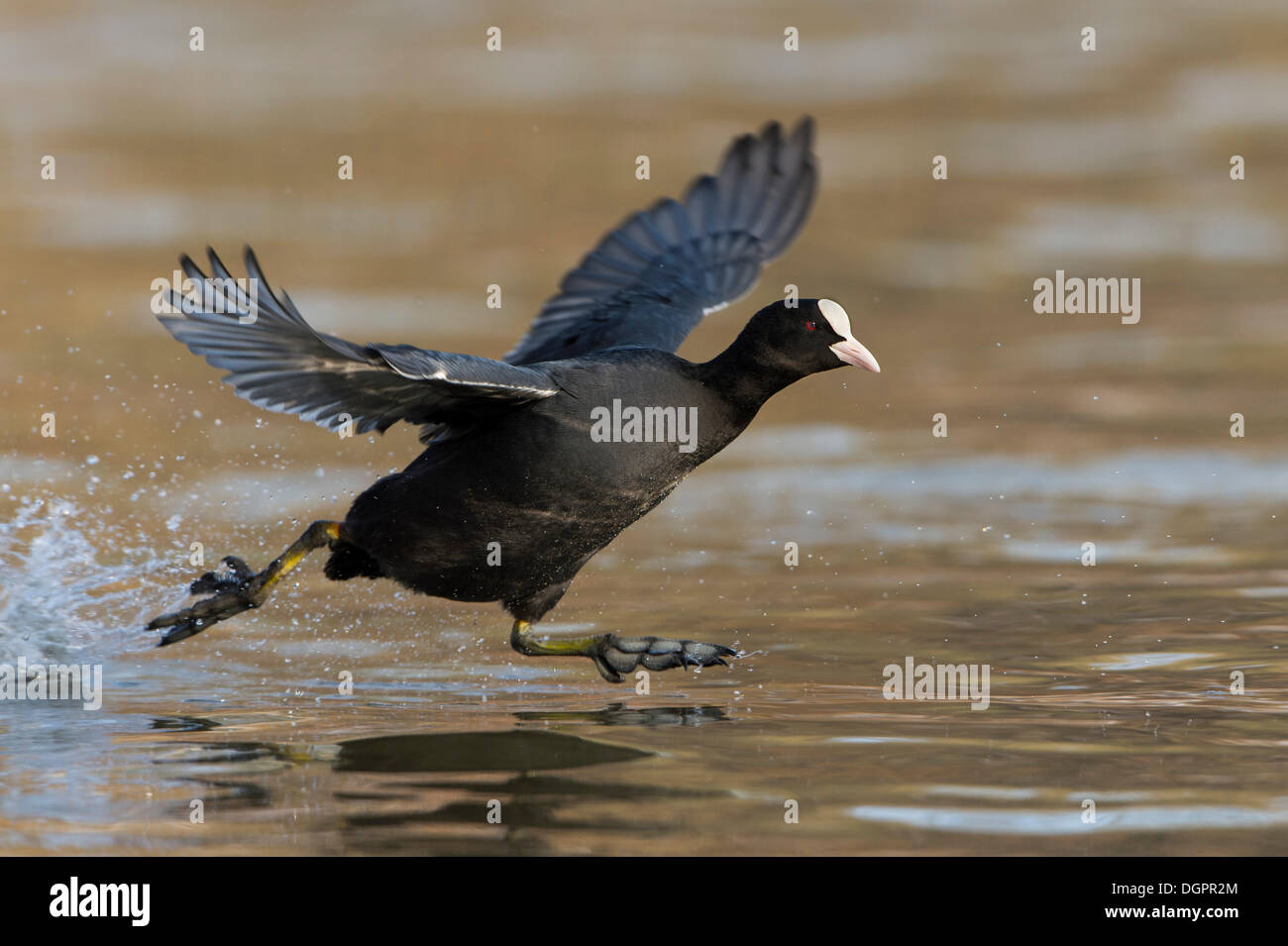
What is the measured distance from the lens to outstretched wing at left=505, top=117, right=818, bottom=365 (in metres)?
8.05

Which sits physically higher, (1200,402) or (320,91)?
(320,91)

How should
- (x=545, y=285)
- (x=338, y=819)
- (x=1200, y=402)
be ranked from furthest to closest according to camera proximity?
(x=545, y=285), (x=1200, y=402), (x=338, y=819)

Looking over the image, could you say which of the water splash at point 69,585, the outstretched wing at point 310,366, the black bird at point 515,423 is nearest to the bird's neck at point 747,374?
the black bird at point 515,423

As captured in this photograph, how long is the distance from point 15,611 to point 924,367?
20.7 feet

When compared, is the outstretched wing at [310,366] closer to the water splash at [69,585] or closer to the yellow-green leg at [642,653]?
the yellow-green leg at [642,653]

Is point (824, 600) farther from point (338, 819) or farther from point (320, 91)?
point (320, 91)

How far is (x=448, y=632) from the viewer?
26.4ft

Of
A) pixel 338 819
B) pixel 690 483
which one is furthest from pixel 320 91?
pixel 338 819

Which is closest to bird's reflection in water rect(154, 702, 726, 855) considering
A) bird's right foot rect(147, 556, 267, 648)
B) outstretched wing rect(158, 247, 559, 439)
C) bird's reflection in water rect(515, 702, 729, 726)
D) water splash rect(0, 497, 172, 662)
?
bird's reflection in water rect(515, 702, 729, 726)

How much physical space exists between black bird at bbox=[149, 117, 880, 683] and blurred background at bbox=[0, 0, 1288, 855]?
1.45ft

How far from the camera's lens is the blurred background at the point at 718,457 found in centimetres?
574

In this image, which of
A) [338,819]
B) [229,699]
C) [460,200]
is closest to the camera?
[338,819]

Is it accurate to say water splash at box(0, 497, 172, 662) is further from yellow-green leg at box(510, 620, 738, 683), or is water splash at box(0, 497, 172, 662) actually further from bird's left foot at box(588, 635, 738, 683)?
bird's left foot at box(588, 635, 738, 683)

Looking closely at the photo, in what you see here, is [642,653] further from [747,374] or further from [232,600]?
[232,600]
